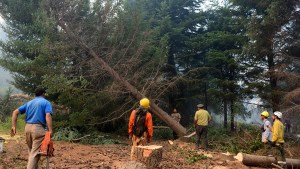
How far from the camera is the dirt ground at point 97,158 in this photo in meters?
8.26

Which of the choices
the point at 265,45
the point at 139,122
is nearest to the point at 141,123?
the point at 139,122

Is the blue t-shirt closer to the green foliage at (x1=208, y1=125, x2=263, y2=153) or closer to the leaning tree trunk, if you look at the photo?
the leaning tree trunk

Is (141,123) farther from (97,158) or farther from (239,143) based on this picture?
(239,143)

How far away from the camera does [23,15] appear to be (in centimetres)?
1507

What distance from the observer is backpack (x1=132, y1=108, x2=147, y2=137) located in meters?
8.12

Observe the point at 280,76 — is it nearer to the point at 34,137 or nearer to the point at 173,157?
the point at 173,157

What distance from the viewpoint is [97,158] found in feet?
31.0

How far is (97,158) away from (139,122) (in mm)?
2325

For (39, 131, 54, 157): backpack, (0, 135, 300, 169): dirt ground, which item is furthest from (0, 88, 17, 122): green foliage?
(39, 131, 54, 157): backpack

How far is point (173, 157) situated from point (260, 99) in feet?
24.1

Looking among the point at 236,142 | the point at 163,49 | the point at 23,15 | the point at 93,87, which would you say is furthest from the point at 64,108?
the point at 236,142

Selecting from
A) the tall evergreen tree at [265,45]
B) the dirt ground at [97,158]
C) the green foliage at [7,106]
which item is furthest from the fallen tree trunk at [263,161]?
the green foliage at [7,106]

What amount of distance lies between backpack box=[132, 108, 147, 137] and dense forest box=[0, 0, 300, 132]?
5.50 metres

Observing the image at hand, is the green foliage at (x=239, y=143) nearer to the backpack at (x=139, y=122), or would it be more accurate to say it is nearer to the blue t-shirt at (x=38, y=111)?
the backpack at (x=139, y=122)
